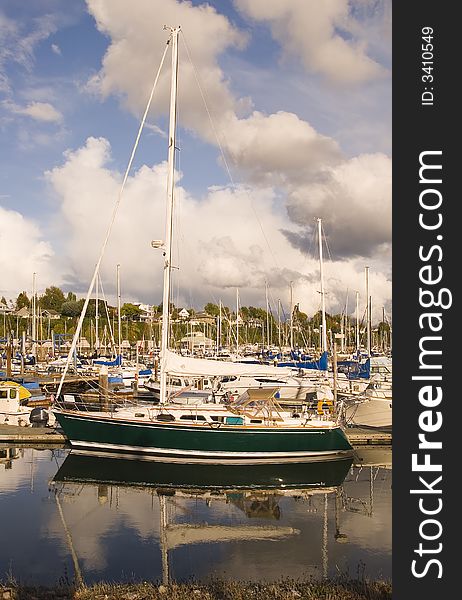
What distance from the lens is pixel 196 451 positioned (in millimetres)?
27109

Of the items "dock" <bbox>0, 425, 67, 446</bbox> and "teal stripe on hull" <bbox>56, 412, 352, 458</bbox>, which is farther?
"dock" <bbox>0, 425, 67, 446</bbox>

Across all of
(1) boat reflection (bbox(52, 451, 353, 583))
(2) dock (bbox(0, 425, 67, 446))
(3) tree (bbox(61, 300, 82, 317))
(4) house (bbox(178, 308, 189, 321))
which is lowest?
(1) boat reflection (bbox(52, 451, 353, 583))

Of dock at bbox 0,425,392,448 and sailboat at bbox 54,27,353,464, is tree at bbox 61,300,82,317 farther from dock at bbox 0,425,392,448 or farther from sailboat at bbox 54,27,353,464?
sailboat at bbox 54,27,353,464

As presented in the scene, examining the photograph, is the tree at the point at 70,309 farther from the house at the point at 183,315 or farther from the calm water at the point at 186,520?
the calm water at the point at 186,520

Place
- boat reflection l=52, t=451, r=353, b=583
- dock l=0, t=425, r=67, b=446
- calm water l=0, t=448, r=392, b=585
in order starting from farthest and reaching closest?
dock l=0, t=425, r=67, b=446 → boat reflection l=52, t=451, r=353, b=583 → calm water l=0, t=448, r=392, b=585

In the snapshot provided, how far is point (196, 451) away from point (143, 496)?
5122mm

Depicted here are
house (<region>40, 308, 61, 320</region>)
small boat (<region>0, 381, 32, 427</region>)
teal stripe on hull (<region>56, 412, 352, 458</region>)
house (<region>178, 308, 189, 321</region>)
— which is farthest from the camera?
house (<region>178, 308, 189, 321</region>)

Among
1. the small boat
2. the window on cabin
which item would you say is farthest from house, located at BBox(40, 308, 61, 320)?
the window on cabin

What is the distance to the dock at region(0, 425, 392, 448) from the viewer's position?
1232 inches

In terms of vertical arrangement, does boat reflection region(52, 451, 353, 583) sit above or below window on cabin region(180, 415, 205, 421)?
below

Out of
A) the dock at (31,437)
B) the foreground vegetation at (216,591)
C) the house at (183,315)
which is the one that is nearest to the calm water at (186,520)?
the foreground vegetation at (216,591)

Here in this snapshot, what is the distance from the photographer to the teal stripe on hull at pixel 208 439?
88.3 feet

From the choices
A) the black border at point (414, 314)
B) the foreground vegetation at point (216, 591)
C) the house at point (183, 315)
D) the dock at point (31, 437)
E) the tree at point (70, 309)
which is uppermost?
the tree at point (70, 309)

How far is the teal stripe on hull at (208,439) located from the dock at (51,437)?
162 inches
